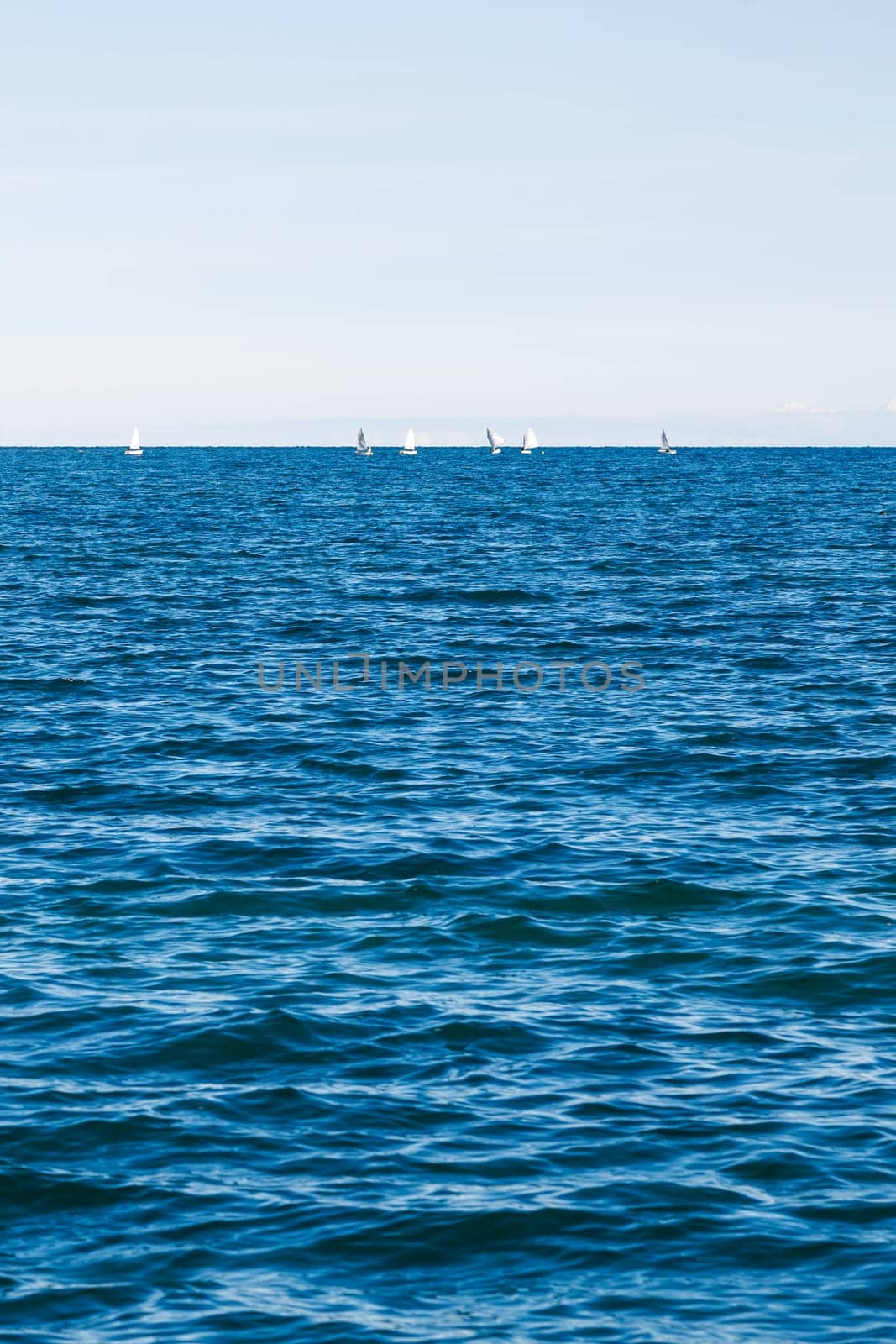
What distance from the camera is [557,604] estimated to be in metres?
→ 67.8

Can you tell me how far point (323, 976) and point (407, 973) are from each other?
120cm

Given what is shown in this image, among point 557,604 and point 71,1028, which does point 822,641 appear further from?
point 71,1028

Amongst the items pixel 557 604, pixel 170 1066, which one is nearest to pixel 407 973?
pixel 170 1066

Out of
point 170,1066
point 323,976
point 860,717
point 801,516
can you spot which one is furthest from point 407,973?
point 801,516

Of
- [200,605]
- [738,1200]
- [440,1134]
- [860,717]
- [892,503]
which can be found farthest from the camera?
[892,503]

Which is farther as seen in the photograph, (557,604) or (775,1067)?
(557,604)

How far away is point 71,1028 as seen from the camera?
20750mm

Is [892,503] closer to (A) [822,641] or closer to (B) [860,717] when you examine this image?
(A) [822,641]

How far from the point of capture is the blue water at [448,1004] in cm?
1498

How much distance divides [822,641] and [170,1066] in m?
40.4

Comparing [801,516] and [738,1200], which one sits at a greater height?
[801,516]

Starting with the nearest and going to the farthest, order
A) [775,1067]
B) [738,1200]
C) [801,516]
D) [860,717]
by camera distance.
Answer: [738,1200] → [775,1067] → [860,717] → [801,516]

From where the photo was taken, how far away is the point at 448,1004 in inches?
854

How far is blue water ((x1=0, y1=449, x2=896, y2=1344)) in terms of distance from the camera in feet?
49.2
